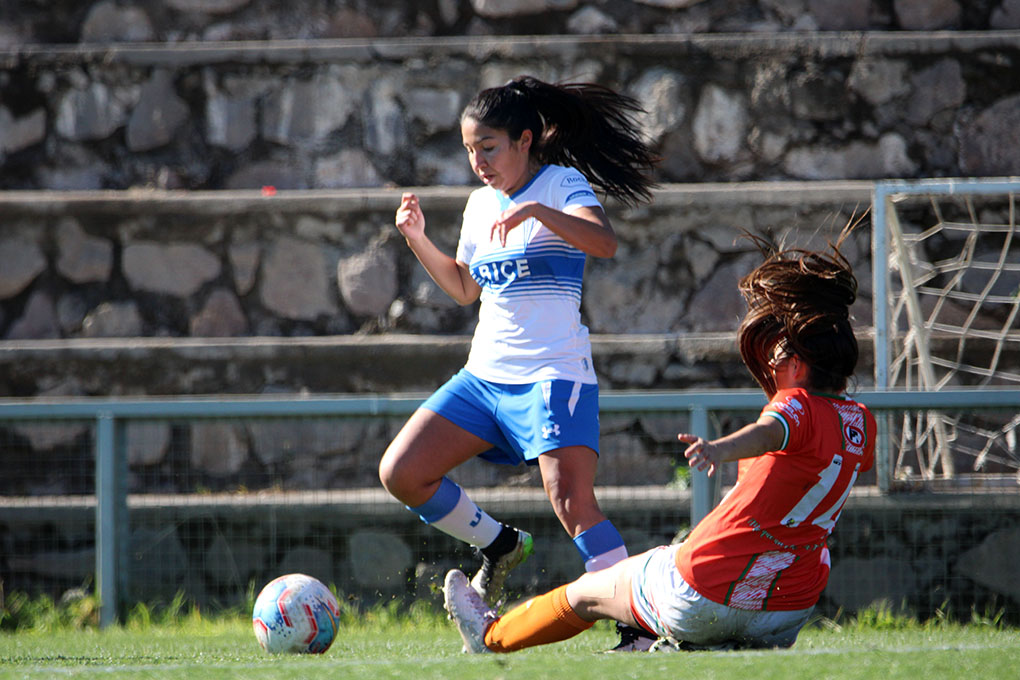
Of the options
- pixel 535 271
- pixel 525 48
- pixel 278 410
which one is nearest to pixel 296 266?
pixel 278 410

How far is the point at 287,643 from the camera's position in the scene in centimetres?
358

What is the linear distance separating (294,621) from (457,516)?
63 centimetres

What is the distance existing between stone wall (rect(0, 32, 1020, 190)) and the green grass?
303 cm

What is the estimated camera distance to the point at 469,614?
346 centimetres

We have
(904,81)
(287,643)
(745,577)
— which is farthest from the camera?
(904,81)

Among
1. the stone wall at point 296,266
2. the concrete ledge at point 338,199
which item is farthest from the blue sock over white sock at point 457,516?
the concrete ledge at point 338,199

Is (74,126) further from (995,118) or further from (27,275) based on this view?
(995,118)

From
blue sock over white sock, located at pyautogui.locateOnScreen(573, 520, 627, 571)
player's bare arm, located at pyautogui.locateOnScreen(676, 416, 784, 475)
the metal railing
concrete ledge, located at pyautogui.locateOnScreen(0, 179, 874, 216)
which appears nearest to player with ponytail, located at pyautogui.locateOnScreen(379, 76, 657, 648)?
blue sock over white sock, located at pyautogui.locateOnScreen(573, 520, 627, 571)

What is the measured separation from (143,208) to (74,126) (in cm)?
95

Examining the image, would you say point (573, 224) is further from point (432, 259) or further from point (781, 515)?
point (781, 515)

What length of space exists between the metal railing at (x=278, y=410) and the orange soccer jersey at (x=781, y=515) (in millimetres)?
1932

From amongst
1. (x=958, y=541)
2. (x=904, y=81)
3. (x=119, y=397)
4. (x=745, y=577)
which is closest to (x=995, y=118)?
(x=904, y=81)

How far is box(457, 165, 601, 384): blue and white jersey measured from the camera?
3678 mm

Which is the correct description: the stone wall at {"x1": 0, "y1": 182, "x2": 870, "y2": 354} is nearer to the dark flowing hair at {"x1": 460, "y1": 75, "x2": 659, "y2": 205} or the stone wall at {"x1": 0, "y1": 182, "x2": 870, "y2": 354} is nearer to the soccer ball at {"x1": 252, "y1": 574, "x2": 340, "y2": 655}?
the dark flowing hair at {"x1": 460, "y1": 75, "x2": 659, "y2": 205}
